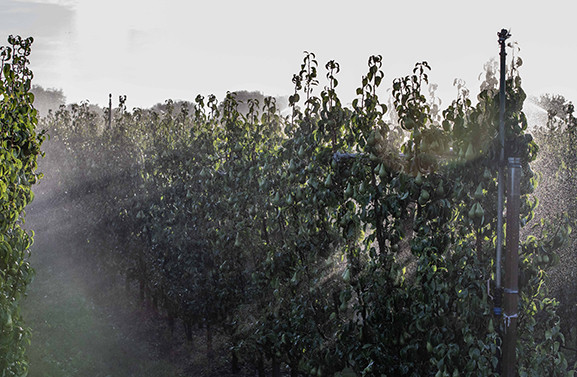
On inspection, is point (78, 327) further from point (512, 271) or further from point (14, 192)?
point (512, 271)

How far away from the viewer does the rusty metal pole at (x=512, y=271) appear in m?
2.97

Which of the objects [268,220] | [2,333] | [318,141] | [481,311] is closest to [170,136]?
[268,220]

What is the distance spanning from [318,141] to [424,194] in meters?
1.26

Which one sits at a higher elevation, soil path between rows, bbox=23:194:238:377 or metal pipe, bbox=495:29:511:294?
metal pipe, bbox=495:29:511:294

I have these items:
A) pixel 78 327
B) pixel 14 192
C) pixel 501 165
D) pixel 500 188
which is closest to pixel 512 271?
pixel 500 188

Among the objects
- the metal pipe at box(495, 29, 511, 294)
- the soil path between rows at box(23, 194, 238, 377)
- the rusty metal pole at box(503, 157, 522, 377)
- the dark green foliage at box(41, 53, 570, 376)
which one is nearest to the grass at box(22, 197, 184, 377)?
the soil path between rows at box(23, 194, 238, 377)

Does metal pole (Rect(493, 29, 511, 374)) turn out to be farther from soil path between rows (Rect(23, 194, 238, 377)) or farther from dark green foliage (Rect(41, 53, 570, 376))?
soil path between rows (Rect(23, 194, 238, 377))

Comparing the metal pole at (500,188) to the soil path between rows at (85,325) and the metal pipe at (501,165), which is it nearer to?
the metal pipe at (501,165)

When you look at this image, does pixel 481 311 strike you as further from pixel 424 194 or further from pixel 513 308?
pixel 424 194

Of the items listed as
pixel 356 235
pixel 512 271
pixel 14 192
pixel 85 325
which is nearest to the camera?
pixel 512 271

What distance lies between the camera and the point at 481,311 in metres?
3.10

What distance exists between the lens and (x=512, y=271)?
9.83 ft

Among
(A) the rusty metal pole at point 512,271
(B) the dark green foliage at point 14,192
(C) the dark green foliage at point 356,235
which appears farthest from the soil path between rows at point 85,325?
A: (A) the rusty metal pole at point 512,271

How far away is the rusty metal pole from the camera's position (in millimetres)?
2969
